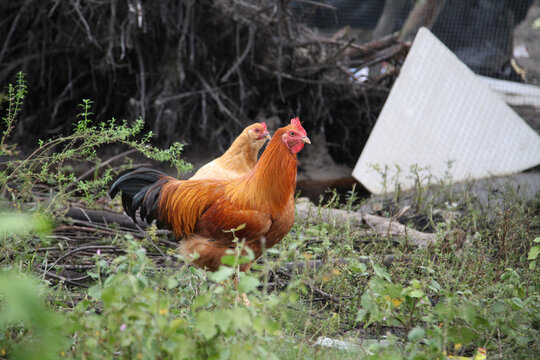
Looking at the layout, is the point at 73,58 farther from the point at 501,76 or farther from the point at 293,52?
the point at 501,76

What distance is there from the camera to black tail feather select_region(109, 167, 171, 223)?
134 inches

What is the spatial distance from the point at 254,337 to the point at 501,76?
7.19m

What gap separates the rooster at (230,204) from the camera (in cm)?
302

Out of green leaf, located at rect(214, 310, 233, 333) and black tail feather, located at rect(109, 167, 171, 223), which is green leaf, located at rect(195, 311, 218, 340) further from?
black tail feather, located at rect(109, 167, 171, 223)

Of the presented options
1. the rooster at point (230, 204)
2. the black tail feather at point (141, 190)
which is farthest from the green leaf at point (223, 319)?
the black tail feather at point (141, 190)

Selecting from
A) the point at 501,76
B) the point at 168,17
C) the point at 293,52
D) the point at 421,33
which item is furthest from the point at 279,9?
the point at 501,76

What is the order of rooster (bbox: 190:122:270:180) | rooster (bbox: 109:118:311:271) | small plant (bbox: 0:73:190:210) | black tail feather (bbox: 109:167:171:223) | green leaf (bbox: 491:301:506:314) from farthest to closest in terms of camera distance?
rooster (bbox: 190:122:270:180), black tail feather (bbox: 109:167:171:223), rooster (bbox: 109:118:311:271), small plant (bbox: 0:73:190:210), green leaf (bbox: 491:301:506:314)

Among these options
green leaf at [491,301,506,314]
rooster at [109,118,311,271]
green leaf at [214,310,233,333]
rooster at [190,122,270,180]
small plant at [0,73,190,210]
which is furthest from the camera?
rooster at [190,122,270,180]

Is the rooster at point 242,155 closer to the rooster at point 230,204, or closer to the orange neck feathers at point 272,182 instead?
the rooster at point 230,204

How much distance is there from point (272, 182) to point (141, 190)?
0.93 metres

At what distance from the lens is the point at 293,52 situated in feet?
22.5

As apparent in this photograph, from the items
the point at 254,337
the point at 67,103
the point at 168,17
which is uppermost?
the point at 168,17

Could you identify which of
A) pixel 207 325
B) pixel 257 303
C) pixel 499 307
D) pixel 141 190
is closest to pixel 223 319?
pixel 207 325

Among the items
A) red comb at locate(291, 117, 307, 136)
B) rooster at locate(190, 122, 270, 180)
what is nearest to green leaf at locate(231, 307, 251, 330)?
red comb at locate(291, 117, 307, 136)
